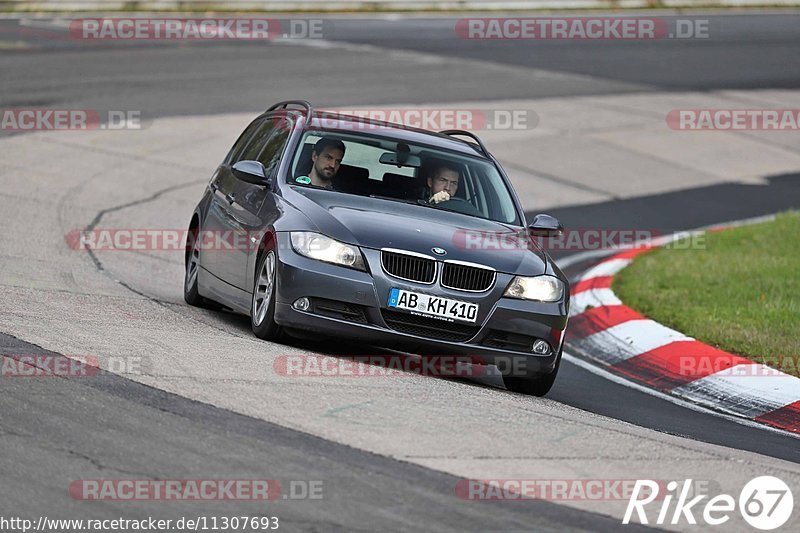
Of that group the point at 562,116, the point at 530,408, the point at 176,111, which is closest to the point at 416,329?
the point at 530,408

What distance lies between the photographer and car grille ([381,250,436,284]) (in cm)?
865

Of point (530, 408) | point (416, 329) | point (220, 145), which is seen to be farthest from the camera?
point (220, 145)

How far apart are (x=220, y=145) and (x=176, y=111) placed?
6.97 feet

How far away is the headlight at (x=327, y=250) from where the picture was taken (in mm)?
8625

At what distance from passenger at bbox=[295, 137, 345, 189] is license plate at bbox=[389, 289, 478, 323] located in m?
1.42

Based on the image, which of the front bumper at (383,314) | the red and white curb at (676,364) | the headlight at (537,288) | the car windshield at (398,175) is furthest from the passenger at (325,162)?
the red and white curb at (676,364)

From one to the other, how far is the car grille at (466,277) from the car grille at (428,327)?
0.75 ft

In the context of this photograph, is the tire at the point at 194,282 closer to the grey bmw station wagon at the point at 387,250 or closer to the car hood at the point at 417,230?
the grey bmw station wagon at the point at 387,250

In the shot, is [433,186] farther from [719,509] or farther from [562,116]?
[562,116]

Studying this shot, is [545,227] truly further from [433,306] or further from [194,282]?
[194,282]

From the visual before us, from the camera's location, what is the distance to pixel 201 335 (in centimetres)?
891

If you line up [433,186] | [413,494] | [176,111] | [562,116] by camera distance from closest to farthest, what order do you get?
[413,494]
[433,186]
[176,111]
[562,116]

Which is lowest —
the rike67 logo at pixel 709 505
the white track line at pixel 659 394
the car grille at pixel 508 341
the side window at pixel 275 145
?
the white track line at pixel 659 394

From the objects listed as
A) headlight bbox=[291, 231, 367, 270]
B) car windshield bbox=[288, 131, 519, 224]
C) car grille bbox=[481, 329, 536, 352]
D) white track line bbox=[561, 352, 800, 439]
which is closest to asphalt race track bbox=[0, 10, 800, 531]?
white track line bbox=[561, 352, 800, 439]
